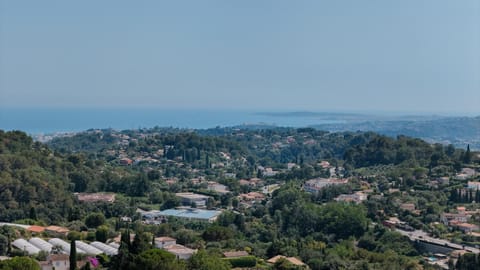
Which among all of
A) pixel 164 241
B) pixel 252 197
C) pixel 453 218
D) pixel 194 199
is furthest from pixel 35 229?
pixel 453 218

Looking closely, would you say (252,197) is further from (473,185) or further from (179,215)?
(473,185)

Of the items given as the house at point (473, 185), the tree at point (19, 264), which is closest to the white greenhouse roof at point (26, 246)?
the tree at point (19, 264)

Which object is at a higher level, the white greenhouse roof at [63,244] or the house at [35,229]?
the white greenhouse roof at [63,244]

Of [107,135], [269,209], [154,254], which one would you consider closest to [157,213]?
[269,209]

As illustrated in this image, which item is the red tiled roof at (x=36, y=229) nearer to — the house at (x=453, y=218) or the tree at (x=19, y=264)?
the tree at (x=19, y=264)

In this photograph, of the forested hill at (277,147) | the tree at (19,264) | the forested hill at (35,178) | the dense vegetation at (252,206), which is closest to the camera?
the tree at (19,264)

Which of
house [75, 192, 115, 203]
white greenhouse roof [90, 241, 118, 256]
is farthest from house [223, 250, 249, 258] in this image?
house [75, 192, 115, 203]

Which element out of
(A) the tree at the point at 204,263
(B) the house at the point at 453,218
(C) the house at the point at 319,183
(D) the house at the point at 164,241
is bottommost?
(C) the house at the point at 319,183

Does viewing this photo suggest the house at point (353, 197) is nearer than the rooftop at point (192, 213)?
No
